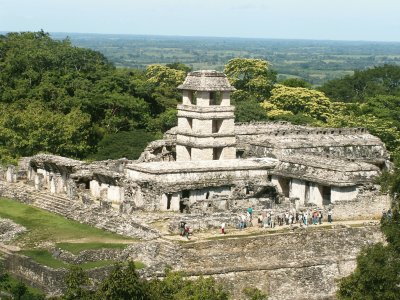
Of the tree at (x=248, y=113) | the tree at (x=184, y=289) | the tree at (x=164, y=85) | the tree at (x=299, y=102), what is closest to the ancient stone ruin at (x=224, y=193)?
the tree at (x=184, y=289)

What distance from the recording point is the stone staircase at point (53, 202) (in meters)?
44.5

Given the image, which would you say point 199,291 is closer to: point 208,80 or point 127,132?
point 208,80

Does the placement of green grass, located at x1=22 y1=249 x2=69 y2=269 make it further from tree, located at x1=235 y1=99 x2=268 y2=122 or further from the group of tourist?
tree, located at x1=235 y1=99 x2=268 y2=122

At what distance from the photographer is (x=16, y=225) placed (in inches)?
1642

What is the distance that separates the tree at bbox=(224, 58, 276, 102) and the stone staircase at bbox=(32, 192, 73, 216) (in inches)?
1457

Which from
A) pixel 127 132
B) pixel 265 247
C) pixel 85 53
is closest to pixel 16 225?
pixel 265 247

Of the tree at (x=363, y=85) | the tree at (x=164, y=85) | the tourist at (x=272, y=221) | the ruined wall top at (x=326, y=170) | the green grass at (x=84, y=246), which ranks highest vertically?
the ruined wall top at (x=326, y=170)

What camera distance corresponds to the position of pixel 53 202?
45625 mm

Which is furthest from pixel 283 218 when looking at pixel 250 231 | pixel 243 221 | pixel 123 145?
pixel 123 145

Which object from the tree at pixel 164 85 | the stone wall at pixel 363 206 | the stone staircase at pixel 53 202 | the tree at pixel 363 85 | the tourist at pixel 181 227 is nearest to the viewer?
the tourist at pixel 181 227

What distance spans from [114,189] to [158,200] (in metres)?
3.52

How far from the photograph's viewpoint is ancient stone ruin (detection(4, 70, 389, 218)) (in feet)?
142

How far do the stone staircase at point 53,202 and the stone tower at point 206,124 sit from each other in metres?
7.12

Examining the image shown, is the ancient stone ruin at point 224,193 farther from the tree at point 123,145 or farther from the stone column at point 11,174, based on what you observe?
the tree at point 123,145
